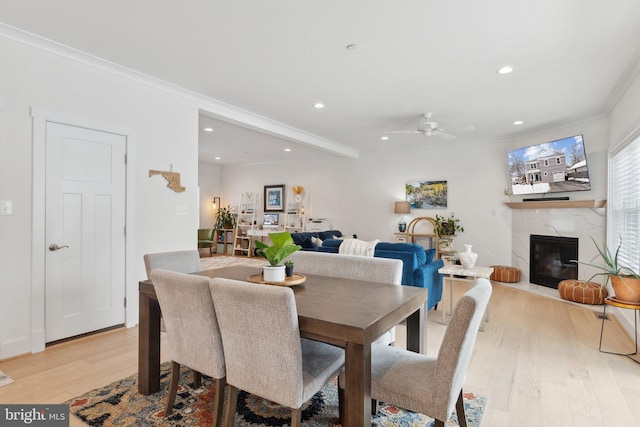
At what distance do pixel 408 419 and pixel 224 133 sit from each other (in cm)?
539

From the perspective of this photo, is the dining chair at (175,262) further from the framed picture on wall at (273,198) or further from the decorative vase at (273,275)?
the framed picture on wall at (273,198)

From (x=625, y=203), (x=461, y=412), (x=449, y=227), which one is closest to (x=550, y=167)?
(x=625, y=203)

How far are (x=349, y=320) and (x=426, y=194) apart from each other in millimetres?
6100

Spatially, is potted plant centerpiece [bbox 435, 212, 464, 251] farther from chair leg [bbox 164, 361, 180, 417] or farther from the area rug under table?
chair leg [bbox 164, 361, 180, 417]

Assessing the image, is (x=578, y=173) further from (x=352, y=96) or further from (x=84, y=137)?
(x=84, y=137)

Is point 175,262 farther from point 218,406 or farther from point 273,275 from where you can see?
point 218,406

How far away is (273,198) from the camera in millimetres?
9164

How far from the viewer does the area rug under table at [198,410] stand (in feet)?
6.23

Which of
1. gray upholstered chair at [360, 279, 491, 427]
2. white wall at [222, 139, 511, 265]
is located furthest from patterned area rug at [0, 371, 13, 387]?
white wall at [222, 139, 511, 265]

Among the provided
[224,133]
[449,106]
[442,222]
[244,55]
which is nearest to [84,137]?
[244,55]

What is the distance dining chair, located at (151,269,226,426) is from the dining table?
37cm

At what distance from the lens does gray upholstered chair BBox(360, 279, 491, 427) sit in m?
1.34

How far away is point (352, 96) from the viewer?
4.12m

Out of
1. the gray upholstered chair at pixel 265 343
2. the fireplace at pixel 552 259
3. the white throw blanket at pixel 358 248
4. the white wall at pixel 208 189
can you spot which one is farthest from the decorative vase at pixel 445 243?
the white wall at pixel 208 189
